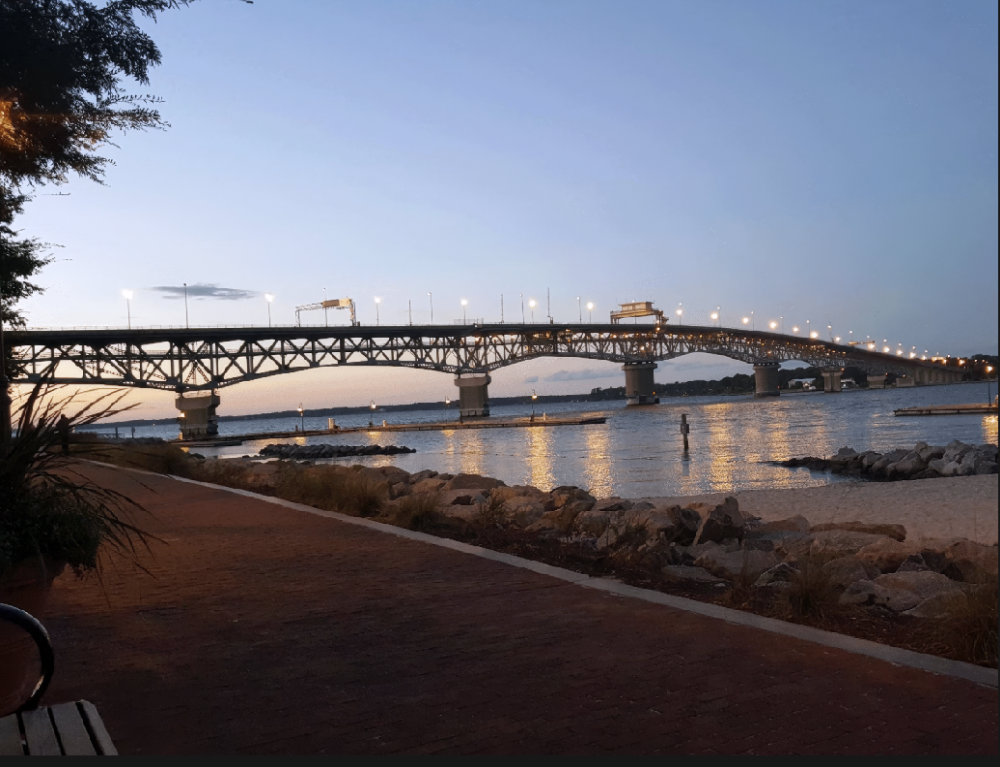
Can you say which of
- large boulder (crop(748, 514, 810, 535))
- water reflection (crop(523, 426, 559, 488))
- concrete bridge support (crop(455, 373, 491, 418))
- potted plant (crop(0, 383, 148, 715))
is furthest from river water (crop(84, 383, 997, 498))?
concrete bridge support (crop(455, 373, 491, 418))

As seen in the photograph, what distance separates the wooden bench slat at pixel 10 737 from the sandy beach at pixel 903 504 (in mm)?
13257

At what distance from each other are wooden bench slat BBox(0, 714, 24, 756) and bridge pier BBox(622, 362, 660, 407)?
138759 millimetres

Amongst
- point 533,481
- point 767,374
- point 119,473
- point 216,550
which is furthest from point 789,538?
point 767,374

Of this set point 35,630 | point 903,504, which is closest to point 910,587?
point 35,630

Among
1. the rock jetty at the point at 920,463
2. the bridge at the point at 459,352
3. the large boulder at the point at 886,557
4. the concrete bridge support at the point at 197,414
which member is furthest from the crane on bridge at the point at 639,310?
the large boulder at the point at 886,557

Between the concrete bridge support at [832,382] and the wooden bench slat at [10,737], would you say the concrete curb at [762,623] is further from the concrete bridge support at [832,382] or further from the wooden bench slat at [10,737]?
the concrete bridge support at [832,382]

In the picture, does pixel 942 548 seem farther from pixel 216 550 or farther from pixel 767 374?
pixel 767 374

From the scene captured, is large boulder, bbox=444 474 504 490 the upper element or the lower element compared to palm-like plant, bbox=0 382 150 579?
lower

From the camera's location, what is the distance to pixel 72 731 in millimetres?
3459

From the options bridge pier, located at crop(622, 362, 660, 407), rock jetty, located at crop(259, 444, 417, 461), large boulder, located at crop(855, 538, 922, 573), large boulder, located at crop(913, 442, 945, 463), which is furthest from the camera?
bridge pier, located at crop(622, 362, 660, 407)

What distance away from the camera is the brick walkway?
4016 millimetres

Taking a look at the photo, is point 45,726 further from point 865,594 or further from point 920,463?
point 920,463

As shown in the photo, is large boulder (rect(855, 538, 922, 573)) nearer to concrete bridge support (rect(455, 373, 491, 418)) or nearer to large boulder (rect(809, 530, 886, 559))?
large boulder (rect(809, 530, 886, 559))

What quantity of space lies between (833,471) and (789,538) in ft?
72.4
